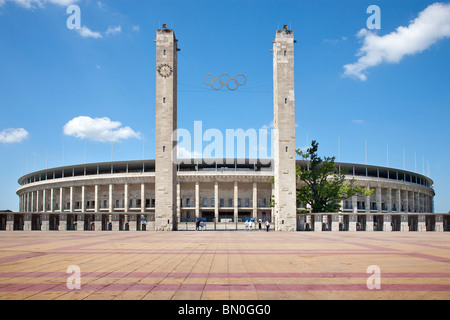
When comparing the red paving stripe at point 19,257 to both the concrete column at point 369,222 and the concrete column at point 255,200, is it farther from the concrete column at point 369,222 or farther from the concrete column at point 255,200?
the concrete column at point 255,200

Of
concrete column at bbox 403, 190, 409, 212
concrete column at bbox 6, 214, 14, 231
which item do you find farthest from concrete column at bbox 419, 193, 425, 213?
concrete column at bbox 6, 214, 14, 231

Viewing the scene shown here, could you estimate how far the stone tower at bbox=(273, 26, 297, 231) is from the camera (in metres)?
41.2

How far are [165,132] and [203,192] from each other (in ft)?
137

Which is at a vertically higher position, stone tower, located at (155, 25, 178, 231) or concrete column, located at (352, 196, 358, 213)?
stone tower, located at (155, 25, 178, 231)

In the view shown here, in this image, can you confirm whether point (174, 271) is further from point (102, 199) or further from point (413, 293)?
point (102, 199)

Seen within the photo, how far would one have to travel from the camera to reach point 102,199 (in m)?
84.4

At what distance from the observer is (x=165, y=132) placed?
41594mm

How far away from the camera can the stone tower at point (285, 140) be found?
41156 millimetres

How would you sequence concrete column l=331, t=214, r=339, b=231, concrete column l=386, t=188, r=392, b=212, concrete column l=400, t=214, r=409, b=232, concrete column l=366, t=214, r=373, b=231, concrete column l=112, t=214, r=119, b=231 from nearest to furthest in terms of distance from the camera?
1. concrete column l=400, t=214, r=409, b=232
2. concrete column l=366, t=214, r=373, b=231
3. concrete column l=331, t=214, r=339, b=231
4. concrete column l=112, t=214, r=119, b=231
5. concrete column l=386, t=188, r=392, b=212

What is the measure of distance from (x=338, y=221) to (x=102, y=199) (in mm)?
61316

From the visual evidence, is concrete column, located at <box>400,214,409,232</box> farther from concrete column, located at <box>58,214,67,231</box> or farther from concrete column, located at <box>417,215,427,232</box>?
concrete column, located at <box>58,214,67,231</box>

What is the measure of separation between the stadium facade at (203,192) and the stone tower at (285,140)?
0.12 metres

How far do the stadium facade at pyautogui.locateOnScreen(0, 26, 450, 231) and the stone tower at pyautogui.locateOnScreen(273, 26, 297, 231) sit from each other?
0.12 metres
